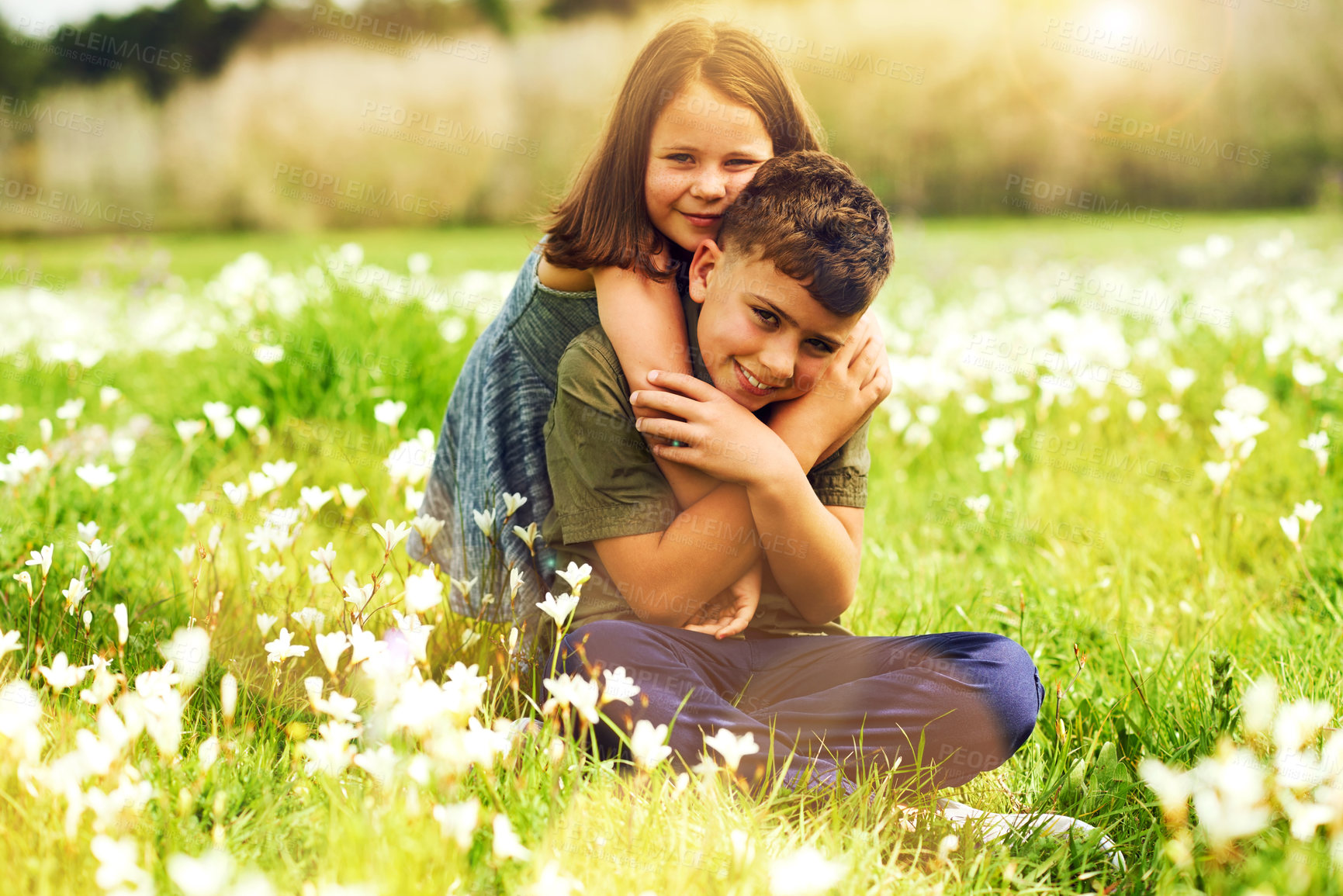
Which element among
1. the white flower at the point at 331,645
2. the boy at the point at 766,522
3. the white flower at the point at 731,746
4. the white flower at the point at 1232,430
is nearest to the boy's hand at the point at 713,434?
the boy at the point at 766,522

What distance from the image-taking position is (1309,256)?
29.2 feet

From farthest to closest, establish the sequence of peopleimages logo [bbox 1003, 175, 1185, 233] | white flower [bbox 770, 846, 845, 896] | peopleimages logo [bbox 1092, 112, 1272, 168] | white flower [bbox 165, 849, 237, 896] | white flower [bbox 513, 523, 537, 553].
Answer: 1. peopleimages logo [bbox 1003, 175, 1185, 233]
2. peopleimages logo [bbox 1092, 112, 1272, 168]
3. white flower [bbox 513, 523, 537, 553]
4. white flower [bbox 770, 846, 845, 896]
5. white flower [bbox 165, 849, 237, 896]

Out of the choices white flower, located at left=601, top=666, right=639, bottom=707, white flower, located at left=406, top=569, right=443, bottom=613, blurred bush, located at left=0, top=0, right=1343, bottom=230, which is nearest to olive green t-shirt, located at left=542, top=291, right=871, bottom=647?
white flower, located at left=601, top=666, right=639, bottom=707

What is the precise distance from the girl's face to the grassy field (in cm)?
109

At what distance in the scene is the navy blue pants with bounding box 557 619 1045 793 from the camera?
2.28 m

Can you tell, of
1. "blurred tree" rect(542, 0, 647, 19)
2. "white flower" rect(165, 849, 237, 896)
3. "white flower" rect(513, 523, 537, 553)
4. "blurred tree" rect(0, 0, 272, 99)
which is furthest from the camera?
"blurred tree" rect(542, 0, 647, 19)

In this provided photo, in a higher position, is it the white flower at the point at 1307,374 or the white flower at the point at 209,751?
the white flower at the point at 1307,374

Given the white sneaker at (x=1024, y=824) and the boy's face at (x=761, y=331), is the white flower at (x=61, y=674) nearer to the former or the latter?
the boy's face at (x=761, y=331)

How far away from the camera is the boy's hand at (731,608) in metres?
2.49

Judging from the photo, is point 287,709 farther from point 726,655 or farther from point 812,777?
point 812,777

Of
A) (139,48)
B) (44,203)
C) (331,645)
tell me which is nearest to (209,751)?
(331,645)

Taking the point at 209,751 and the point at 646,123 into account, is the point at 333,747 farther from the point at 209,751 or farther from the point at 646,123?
the point at 646,123

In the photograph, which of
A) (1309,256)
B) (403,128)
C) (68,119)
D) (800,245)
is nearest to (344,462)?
(800,245)

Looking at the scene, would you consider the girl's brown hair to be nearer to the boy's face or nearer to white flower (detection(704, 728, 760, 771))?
the boy's face
